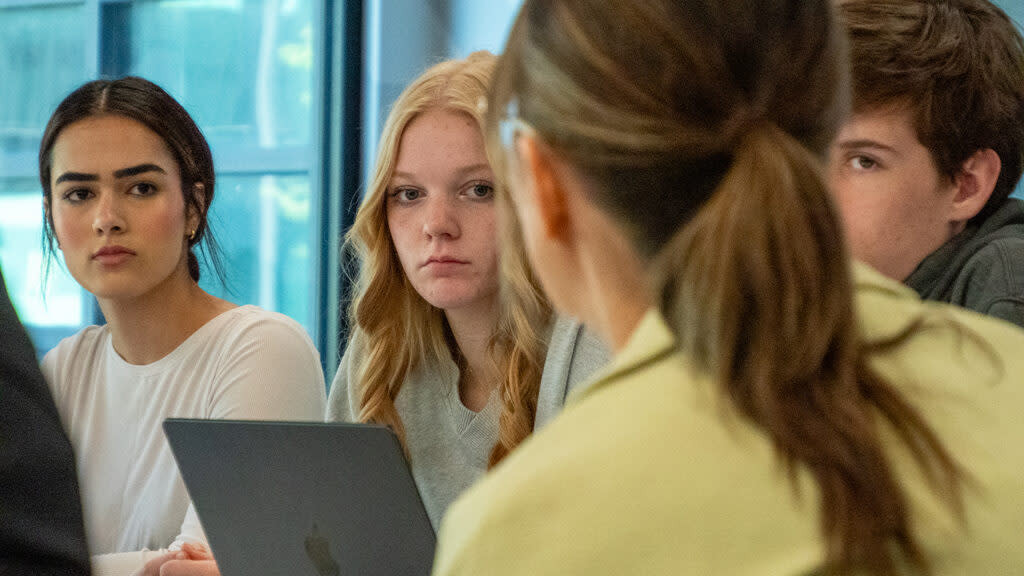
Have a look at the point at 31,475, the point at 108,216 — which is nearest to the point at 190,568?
the point at 31,475

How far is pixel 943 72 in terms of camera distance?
1225 mm

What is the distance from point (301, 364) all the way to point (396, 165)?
408mm

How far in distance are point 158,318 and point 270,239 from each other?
210 cm

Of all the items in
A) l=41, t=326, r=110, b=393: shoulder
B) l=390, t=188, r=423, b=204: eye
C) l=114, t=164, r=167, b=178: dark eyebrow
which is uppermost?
l=390, t=188, r=423, b=204: eye

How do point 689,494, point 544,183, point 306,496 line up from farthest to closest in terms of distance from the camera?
1. point 306,496
2. point 544,183
3. point 689,494

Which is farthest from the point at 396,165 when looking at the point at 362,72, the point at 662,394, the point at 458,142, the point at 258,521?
the point at 362,72

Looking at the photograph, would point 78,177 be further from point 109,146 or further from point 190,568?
point 190,568

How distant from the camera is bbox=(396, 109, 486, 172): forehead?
4.78 ft

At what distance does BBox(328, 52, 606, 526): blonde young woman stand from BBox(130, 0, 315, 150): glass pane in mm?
2198

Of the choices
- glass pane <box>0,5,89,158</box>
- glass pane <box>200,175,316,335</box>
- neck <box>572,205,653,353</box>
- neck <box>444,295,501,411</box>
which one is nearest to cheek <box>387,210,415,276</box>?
neck <box>444,295,501,411</box>

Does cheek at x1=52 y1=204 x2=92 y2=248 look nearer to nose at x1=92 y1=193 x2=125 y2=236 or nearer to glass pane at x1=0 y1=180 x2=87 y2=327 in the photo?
nose at x1=92 y1=193 x2=125 y2=236

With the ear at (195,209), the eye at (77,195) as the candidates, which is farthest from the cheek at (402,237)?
the eye at (77,195)

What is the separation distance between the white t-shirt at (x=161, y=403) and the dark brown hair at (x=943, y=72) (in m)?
0.96

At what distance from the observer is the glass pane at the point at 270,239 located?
3.76 m
